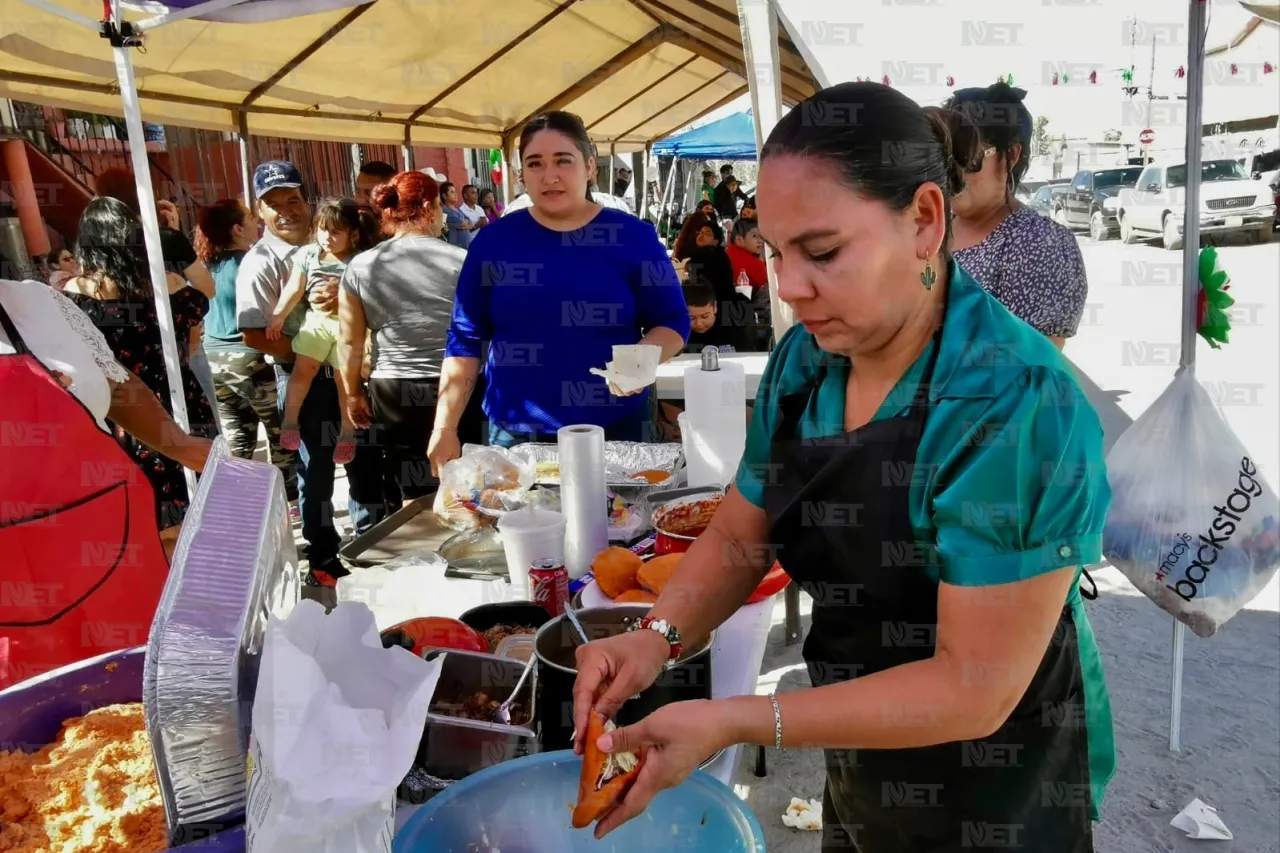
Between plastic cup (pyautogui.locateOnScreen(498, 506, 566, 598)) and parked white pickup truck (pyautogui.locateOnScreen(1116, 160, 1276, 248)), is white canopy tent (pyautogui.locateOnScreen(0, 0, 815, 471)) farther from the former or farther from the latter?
parked white pickup truck (pyautogui.locateOnScreen(1116, 160, 1276, 248))

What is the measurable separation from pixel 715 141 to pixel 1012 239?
15829 millimetres

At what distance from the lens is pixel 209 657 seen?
921 mm

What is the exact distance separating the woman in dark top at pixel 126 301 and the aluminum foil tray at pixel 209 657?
288cm

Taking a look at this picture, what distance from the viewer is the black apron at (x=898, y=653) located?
3.72 ft

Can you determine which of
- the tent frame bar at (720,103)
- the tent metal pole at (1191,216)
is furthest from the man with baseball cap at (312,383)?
the tent frame bar at (720,103)

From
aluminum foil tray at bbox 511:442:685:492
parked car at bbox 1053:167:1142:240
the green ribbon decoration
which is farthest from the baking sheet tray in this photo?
parked car at bbox 1053:167:1142:240

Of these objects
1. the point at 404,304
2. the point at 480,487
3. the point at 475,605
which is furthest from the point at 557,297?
the point at 404,304

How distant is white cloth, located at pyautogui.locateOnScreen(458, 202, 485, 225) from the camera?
527 inches

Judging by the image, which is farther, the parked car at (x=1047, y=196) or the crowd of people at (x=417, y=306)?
the parked car at (x=1047, y=196)

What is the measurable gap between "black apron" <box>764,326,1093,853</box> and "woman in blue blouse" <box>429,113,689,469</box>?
1.62m

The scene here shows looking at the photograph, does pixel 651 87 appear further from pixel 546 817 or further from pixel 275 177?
pixel 546 817

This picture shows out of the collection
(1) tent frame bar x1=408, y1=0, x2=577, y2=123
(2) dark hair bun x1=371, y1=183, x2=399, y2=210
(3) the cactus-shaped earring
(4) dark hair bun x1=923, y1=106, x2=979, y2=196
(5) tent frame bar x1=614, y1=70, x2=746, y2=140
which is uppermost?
(5) tent frame bar x1=614, y1=70, x2=746, y2=140

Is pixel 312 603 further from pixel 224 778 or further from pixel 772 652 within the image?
pixel 772 652

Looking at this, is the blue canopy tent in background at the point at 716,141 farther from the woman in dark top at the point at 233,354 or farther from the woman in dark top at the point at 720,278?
the woman in dark top at the point at 233,354
